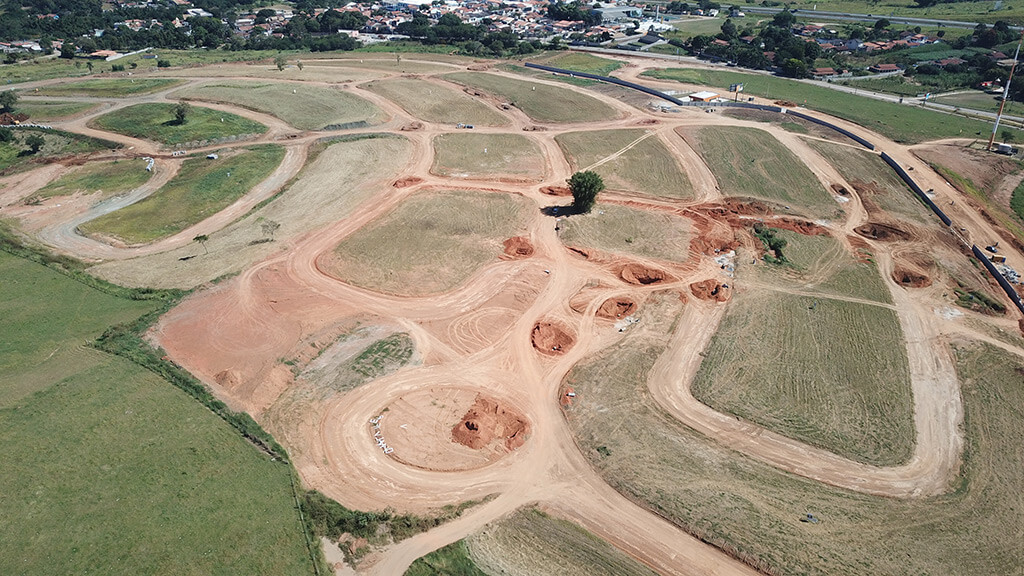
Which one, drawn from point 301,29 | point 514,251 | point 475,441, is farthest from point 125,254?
point 301,29

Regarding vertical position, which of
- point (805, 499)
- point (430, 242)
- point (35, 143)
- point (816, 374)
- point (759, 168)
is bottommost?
point (805, 499)

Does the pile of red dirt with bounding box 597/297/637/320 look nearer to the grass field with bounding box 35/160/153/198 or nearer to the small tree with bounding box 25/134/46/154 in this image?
the grass field with bounding box 35/160/153/198

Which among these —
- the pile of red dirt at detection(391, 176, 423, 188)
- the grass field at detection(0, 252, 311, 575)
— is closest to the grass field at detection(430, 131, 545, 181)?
the pile of red dirt at detection(391, 176, 423, 188)

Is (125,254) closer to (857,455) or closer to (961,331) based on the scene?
(857,455)

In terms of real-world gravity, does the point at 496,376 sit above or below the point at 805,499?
above

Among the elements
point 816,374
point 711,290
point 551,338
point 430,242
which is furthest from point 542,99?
point 816,374

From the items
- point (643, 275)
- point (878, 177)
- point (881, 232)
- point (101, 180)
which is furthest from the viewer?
point (878, 177)

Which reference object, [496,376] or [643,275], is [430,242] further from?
[643,275]
